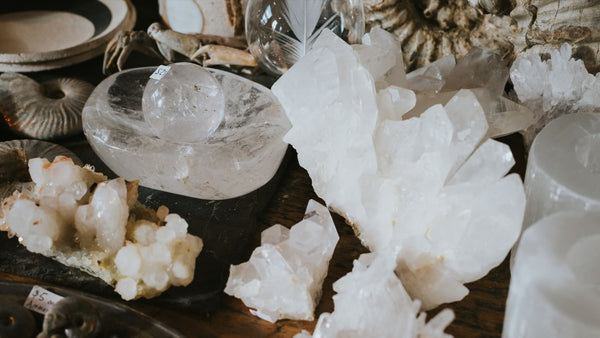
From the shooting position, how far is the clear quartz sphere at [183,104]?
1.09 metres

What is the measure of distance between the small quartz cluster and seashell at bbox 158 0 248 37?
2.56 ft

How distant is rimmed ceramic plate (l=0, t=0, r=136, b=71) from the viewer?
158 cm

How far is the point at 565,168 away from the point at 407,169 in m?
0.25

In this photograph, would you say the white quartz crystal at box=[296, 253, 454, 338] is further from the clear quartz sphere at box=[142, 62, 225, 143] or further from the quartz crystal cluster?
the quartz crystal cluster

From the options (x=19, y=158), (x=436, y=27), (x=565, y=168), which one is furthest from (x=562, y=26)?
(x=19, y=158)

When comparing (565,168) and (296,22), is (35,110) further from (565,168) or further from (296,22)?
(565,168)

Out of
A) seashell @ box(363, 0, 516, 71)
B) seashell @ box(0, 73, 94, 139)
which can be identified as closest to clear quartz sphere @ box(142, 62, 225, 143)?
seashell @ box(0, 73, 94, 139)

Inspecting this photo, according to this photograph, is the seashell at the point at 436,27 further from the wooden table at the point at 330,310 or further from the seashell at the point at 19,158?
the seashell at the point at 19,158

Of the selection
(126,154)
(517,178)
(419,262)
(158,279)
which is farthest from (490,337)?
(126,154)

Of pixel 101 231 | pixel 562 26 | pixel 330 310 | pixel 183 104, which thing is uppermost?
pixel 562 26

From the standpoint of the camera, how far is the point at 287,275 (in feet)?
3.04

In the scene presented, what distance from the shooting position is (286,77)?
1042mm

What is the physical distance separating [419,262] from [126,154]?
59 cm

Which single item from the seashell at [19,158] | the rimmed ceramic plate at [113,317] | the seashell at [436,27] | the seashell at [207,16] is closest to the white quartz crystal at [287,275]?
the rimmed ceramic plate at [113,317]
